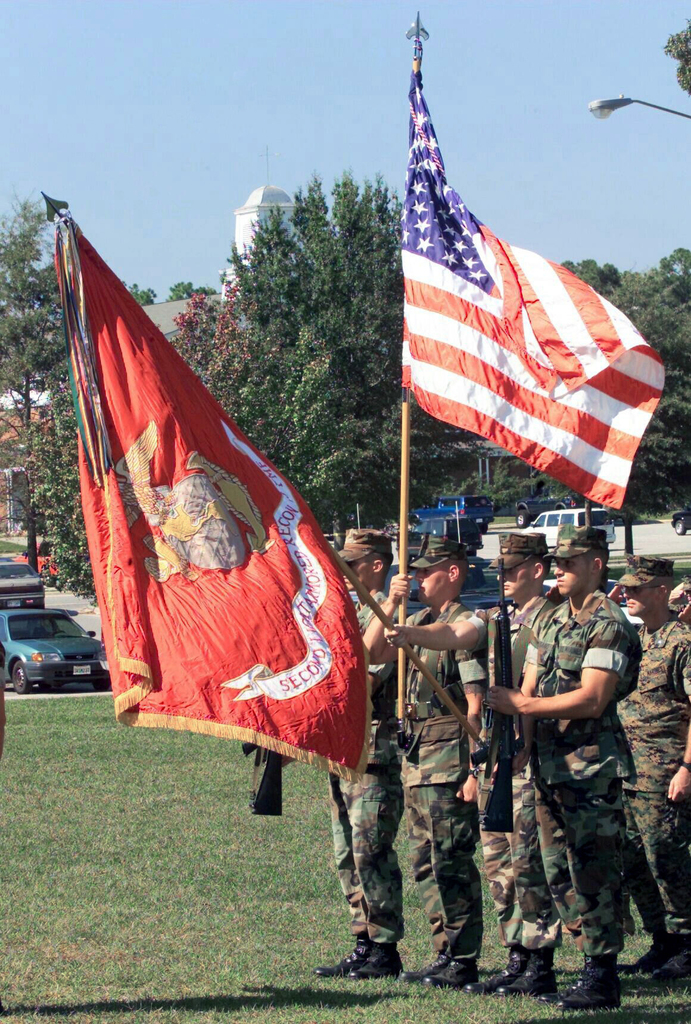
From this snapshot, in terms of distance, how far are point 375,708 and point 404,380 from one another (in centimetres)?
186

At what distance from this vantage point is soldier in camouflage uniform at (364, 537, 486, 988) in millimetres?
6605

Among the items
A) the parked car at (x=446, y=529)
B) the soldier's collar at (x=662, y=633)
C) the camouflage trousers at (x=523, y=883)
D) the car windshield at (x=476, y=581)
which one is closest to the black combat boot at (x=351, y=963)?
the camouflage trousers at (x=523, y=883)

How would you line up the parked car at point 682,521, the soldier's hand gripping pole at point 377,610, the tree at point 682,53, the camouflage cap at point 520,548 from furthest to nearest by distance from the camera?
1. the parked car at point 682,521
2. the tree at point 682,53
3. the camouflage cap at point 520,548
4. the soldier's hand gripping pole at point 377,610

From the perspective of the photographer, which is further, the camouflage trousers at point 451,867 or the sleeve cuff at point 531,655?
the camouflage trousers at point 451,867

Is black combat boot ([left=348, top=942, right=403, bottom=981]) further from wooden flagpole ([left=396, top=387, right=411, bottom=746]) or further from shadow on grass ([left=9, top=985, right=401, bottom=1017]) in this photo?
wooden flagpole ([left=396, top=387, right=411, bottom=746])

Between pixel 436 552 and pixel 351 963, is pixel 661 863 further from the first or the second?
pixel 436 552

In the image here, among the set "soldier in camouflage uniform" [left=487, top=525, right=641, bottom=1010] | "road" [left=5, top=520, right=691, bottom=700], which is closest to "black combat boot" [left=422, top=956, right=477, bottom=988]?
"soldier in camouflage uniform" [left=487, top=525, right=641, bottom=1010]

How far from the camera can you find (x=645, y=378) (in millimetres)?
7180

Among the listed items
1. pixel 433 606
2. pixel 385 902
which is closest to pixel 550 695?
pixel 433 606

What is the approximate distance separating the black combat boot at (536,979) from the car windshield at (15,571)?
28088 millimetres

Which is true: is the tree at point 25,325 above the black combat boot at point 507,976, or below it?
above

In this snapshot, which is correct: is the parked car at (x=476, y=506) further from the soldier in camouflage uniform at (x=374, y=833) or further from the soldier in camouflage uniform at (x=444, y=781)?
the soldier in camouflage uniform at (x=444, y=781)

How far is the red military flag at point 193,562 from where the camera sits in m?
5.44

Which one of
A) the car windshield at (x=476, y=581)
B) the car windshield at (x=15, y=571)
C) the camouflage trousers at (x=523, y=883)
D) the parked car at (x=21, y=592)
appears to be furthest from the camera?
the car windshield at (x=15, y=571)
